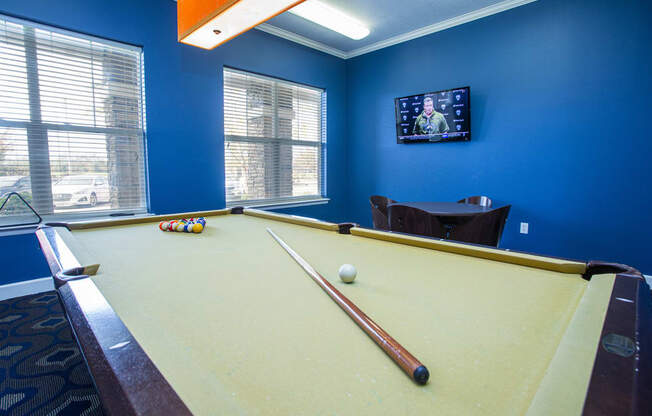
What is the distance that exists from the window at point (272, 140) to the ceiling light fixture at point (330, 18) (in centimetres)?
91

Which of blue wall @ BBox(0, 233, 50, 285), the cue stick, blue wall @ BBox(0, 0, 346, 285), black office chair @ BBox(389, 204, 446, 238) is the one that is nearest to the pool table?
the cue stick

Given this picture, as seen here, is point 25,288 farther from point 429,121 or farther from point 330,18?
point 429,121

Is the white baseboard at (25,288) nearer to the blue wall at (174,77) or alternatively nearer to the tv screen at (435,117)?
the blue wall at (174,77)

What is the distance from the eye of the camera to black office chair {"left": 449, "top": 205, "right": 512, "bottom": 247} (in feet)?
7.95

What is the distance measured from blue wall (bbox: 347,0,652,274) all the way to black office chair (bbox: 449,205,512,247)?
1106 millimetres

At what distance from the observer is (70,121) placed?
2.67 meters

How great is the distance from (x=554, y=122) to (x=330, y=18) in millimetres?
2475

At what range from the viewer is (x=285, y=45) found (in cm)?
403

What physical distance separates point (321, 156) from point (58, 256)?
370 centimetres

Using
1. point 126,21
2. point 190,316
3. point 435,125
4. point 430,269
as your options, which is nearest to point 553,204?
point 435,125

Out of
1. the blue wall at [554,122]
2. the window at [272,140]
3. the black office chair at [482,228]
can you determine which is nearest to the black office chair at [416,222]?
the black office chair at [482,228]

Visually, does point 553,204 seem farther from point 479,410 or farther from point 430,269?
point 479,410

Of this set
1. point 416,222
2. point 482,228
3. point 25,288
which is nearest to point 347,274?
point 416,222

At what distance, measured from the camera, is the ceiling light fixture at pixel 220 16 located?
60.5 inches
